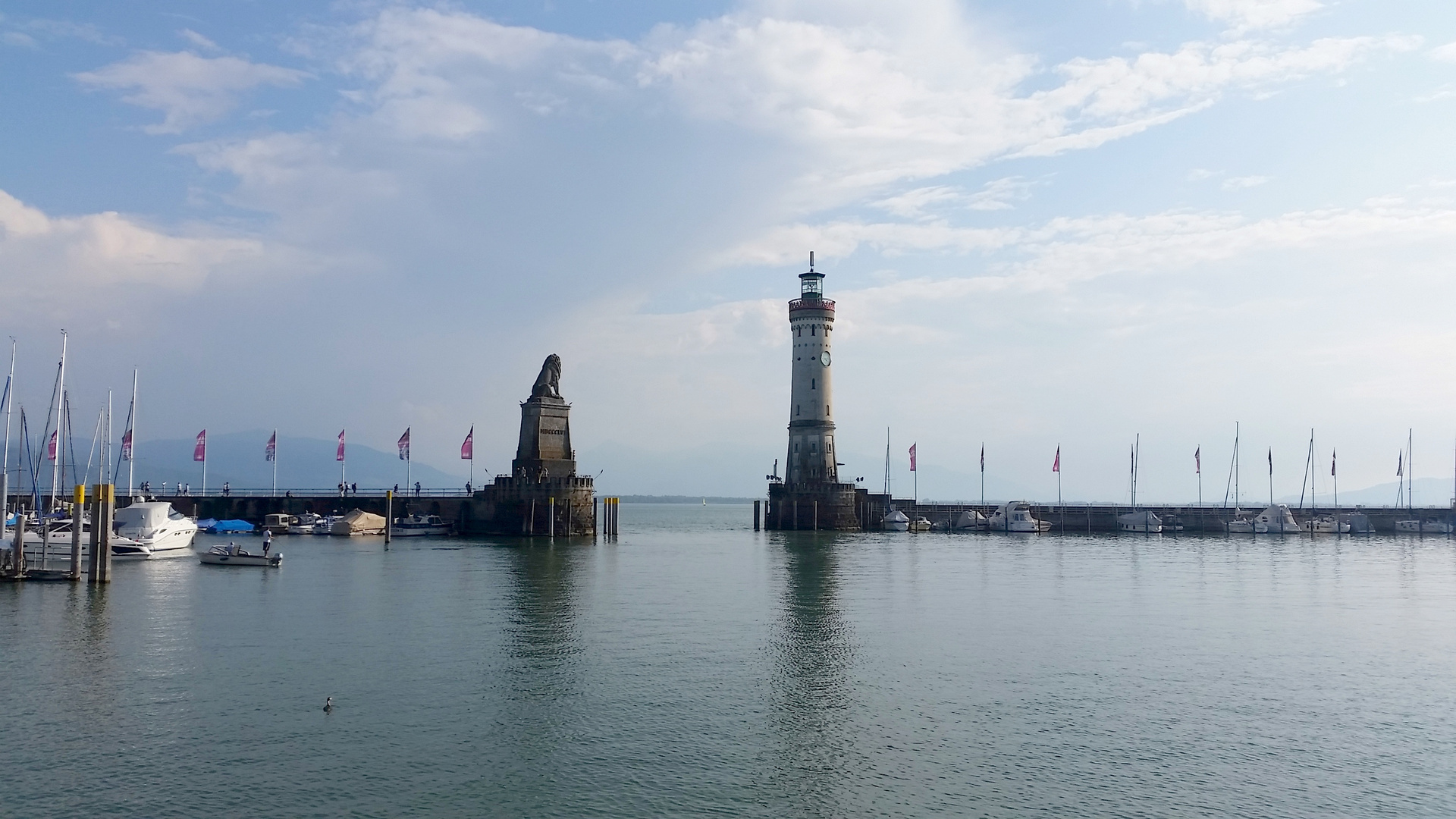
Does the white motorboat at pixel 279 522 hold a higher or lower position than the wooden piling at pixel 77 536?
lower

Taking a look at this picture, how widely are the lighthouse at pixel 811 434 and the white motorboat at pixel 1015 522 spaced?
2370cm

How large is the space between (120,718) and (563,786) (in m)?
12.4

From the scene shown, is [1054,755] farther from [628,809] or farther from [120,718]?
[120,718]

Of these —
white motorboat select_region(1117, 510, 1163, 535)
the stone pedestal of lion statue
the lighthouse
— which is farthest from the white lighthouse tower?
white motorboat select_region(1117, 510, 1163, 535)

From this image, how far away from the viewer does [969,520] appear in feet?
467

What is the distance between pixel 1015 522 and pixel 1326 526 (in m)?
42.6

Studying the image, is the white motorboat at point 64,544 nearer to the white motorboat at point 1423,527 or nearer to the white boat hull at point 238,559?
the white boat hull at point 238,559

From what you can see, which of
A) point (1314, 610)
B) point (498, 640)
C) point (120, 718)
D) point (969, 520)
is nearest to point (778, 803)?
point (120, 718)

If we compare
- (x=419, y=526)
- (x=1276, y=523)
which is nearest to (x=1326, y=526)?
(x=1276, y=523)

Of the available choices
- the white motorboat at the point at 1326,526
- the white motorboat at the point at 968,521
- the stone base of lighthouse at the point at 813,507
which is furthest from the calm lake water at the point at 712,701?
the white motorboat at the point at 1326,526

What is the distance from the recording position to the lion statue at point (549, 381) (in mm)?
101438

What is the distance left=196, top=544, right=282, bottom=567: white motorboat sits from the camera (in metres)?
64.4

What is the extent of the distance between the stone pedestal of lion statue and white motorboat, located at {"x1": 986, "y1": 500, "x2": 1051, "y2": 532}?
5866 cm

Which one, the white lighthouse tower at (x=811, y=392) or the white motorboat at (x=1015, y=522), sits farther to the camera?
the white motorboat at (x=1015, y=522)
